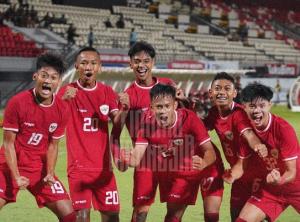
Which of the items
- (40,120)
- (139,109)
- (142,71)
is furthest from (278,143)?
(40,120)

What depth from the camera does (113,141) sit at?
5891 mm

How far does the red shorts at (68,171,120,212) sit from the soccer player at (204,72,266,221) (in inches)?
46.7

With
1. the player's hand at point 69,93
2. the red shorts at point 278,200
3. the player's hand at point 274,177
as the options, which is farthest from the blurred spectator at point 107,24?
the player's hand at point 274,177

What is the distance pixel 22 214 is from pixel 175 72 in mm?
17361

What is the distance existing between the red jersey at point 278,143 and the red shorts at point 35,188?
1.97 m

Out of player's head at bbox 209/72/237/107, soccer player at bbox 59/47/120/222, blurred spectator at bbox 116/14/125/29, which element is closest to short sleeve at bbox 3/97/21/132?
soccer player at bbox 59/47/120/222

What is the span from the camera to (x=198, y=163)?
210 inches

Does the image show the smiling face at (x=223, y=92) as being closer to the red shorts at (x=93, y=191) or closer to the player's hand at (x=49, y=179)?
the red shorts at (x=93, y=191)

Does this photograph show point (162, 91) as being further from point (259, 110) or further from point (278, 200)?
point (278, 200)

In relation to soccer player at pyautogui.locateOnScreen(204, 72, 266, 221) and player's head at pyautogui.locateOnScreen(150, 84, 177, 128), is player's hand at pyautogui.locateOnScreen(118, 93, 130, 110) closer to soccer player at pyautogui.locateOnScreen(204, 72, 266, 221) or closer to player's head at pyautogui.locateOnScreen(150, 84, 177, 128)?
player's head at pyautogui.locateOnScreen(150, 84, 177, 128)

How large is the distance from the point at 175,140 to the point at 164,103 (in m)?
0.43

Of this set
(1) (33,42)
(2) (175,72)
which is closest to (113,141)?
(2) (175,72)

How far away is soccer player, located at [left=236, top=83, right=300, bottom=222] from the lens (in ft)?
17.3

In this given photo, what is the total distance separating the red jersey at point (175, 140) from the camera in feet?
18.1
